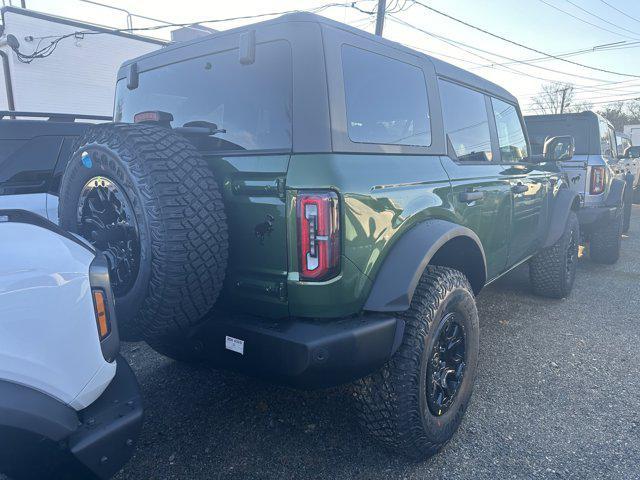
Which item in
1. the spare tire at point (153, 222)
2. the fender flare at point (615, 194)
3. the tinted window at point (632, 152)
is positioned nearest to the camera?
the spare tire at point (153, 222)

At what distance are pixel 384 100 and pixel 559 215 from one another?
297 centimetres

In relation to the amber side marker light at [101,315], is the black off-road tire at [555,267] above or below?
below

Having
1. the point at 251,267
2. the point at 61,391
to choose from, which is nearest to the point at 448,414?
the point at 251,267

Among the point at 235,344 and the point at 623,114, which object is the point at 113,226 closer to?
the point at 235,344

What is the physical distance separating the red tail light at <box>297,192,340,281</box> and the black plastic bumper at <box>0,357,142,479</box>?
0.83 metres

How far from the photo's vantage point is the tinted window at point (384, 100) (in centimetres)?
214

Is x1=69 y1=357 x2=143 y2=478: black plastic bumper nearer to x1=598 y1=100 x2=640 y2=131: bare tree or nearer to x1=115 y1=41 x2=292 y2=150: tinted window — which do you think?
Answer: x1=115 y1=41 x2=292 y2=150: tinted window

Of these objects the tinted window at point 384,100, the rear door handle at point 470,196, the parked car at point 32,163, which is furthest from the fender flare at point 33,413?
the parked car at point 32,163

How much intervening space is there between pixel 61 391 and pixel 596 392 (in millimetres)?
3169

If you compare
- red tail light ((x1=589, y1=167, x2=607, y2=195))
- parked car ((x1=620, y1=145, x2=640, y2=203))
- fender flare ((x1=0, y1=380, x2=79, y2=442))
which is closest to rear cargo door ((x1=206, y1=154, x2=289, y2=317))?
fender flare ((x1=0, y1=380, x2=79, y2=442))

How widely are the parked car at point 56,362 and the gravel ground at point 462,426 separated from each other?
0.95 m

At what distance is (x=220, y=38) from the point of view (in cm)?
237

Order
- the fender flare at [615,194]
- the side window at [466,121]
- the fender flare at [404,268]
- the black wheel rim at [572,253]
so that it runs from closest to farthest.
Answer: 1. the fender flare at [404,268]
2. the side window at [466,121]
3. the black wheel rim at [572,253]
4. the fender flare at [615,194]

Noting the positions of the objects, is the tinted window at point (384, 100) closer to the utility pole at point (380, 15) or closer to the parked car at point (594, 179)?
the parked car at point (594, 179)
